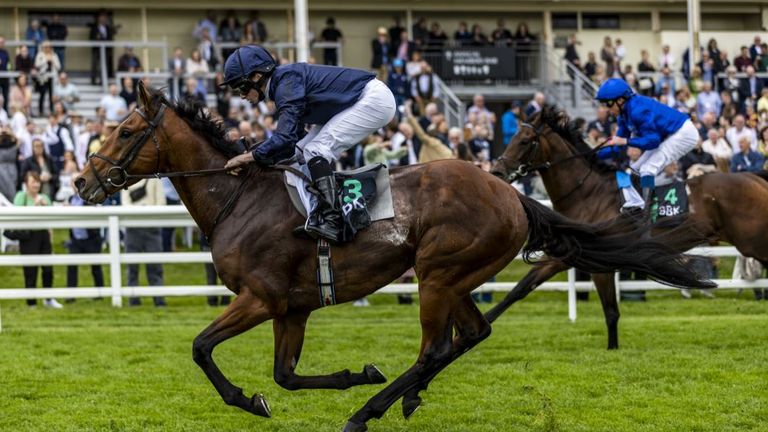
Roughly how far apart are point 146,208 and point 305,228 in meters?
5.49

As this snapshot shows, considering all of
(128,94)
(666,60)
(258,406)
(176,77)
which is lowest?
(258,406)

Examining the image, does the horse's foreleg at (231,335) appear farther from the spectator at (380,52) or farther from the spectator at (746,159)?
the spectator at (380,52)

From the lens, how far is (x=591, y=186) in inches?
392

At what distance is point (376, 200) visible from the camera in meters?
6.37

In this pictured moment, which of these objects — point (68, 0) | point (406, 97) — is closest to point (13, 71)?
point (68, 0)

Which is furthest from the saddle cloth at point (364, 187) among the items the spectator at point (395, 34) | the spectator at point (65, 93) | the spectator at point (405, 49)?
the spectator at point (395, 34)

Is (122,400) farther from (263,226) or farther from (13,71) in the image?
(13,71)

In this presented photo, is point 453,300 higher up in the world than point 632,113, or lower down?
lower down

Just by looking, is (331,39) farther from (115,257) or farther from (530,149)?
(530,149)

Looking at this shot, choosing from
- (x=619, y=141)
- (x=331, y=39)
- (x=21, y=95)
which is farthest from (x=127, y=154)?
(x=331, y=39)

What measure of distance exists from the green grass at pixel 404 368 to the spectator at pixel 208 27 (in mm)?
10719

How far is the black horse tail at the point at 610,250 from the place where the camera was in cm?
685

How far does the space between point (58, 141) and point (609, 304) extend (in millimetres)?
9783

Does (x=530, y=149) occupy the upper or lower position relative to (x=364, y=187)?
upper
